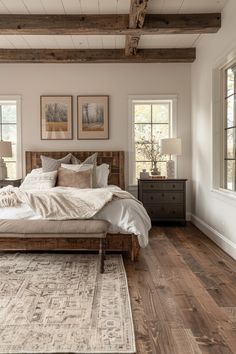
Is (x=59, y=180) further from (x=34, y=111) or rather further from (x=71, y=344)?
(x=71, y=344)

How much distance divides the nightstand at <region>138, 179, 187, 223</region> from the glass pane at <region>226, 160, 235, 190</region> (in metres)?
1.27

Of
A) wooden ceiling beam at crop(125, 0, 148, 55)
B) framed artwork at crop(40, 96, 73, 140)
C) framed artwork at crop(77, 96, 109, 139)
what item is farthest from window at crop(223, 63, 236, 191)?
framed artwork at crop(40, 96, 73, 140)

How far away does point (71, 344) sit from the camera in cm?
203

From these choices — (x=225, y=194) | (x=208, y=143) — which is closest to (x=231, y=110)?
(x=208, y=143)

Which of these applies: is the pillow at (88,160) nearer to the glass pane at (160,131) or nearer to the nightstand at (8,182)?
the nightstand at (8,182)

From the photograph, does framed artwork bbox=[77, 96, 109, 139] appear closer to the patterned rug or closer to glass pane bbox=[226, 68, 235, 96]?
glass pane bbox=[226, 68, 235, 96]

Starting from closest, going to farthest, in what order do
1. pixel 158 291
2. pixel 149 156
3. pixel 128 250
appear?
pixel 158 291, pixel 128 250, pixel 149 156

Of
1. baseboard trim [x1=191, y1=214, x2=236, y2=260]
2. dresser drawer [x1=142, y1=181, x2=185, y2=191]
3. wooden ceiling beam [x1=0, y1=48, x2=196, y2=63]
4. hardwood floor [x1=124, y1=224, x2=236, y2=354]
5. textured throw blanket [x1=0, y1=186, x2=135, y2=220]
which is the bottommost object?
hardwood floor [x1=124, y1=224, x2=236, y2=354]

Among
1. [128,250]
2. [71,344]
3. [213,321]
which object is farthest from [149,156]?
[71,344]

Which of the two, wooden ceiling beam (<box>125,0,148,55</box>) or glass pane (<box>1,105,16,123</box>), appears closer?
wooden ceiling beam (<box>125,0,148,55</box>)

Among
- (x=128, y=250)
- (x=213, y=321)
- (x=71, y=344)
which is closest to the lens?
(x=71, y=344)

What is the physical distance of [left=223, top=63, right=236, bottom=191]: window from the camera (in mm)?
4305

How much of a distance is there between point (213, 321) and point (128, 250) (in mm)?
1571

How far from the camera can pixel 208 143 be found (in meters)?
5.14
